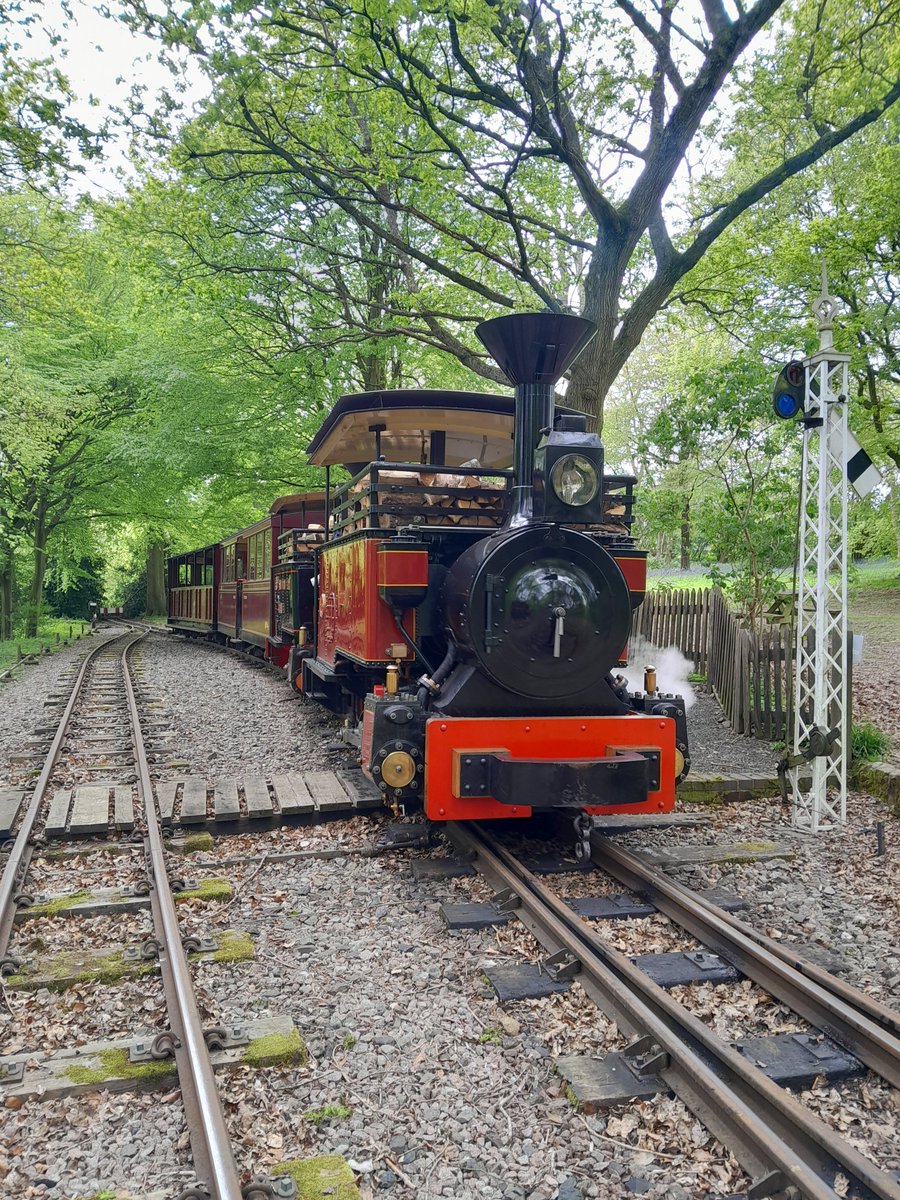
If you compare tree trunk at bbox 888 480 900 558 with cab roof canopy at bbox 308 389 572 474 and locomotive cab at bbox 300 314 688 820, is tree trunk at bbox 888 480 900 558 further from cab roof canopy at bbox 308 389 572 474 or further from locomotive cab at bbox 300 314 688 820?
locomotive cab at bbox 300 314 688 820

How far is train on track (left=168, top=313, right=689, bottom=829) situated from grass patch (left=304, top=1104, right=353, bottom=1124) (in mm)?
2034

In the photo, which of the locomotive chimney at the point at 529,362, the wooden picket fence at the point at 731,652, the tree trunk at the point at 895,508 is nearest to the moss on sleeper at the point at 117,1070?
the locomotive chimney at the point at 529,362

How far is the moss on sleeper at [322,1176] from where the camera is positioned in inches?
91.4

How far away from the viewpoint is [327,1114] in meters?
2.70

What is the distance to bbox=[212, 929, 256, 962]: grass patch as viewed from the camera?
3.77 m

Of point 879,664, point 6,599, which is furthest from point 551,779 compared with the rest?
point 6,599

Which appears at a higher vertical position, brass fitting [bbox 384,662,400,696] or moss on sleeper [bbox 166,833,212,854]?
brass fitting [bbox 384,662,400,696]

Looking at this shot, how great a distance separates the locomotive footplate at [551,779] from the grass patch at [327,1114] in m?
2.02

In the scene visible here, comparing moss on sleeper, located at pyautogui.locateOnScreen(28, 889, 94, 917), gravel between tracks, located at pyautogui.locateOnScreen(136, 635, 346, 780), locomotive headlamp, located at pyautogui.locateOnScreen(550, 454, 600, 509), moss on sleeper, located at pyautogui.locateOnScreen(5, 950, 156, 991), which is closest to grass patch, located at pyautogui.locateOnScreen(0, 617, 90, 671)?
gravel between tracks, located at pyautogui.locateOnScreen(136, 635, 346, 780)

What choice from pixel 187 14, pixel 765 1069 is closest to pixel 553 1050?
pixel 765 1069

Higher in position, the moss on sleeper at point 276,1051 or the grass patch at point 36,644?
the grass patch at point 36,644

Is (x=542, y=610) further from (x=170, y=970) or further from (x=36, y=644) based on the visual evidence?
(x=36, y=644)

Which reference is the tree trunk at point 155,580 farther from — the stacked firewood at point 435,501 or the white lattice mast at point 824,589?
the white lattice mast at point 824,589

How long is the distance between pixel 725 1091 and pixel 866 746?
516cm
